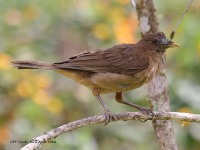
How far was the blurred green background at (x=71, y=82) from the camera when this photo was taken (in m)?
5.89

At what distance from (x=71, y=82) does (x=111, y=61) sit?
1.64 metres

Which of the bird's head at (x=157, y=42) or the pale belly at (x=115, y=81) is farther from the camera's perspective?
the bird's head at (x=157, y=42)

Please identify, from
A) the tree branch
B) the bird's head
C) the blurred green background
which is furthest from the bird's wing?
the tree branch

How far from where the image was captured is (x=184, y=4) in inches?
281

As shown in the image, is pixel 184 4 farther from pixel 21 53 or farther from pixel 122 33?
pixel 21 53

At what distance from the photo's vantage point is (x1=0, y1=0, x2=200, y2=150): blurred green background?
5891 mm

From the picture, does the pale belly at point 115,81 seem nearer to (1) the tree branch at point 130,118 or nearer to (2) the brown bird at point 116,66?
(2) the brown bird at point 116,66

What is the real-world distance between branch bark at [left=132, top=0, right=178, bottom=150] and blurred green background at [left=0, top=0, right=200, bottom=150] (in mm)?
208

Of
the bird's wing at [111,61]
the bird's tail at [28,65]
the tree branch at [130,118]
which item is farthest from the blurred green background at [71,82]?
the tree branch at [130,118]

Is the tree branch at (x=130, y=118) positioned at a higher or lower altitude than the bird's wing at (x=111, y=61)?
lower

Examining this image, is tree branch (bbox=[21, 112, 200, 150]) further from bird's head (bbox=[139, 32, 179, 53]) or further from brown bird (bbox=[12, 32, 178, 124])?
bird's head (bbox=[139, 32, 179, 53])

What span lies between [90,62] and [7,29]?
1917 mm

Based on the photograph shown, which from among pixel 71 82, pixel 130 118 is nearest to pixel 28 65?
pixel 130 118

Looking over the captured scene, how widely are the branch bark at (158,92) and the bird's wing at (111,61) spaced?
8.1 inches
